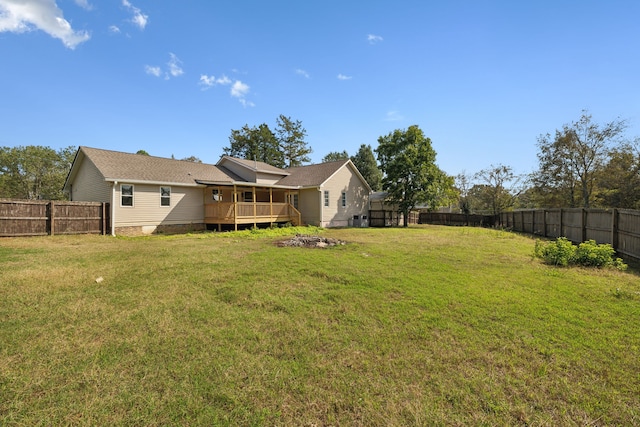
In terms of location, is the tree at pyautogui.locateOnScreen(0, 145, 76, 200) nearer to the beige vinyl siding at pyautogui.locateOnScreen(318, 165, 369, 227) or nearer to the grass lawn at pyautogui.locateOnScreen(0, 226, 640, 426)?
the beige vinyl siding at pyautogui.locateOnScreen(318, 165, 369, 227)

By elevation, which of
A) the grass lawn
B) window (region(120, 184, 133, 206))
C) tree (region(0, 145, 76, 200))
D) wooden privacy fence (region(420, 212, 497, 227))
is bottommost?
the grass lawn

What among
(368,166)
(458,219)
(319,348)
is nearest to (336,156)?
(368,166)

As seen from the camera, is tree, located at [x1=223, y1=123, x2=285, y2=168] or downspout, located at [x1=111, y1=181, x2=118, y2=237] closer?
downspout, located at [x1=111, y1=181, x2=118, y2=237]

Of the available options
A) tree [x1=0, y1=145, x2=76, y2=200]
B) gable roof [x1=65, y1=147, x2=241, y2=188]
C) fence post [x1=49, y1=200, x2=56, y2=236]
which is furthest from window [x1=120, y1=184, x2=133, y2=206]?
tree [x1=0, y1=145, x2=76, y2=200]

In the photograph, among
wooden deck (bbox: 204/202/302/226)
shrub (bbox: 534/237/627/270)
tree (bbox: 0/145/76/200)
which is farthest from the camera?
tree (bbox: 0/145/76/200)

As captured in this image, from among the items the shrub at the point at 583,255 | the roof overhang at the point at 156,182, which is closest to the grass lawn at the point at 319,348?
the shrub at the point at 583,255

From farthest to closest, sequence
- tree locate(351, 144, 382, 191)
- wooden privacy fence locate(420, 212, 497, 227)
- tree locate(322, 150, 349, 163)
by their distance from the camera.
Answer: tree locate(322, 150, 349, 163), tree locate(351, 144, 382, 191), wooden privacy fence locate(420, 212, 497, 227)

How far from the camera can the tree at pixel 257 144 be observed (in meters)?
44.3

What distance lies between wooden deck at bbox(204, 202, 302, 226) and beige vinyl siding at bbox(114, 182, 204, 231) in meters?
0.79

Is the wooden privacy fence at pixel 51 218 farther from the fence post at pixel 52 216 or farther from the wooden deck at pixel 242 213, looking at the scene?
the wooden deck at pixel 242 213

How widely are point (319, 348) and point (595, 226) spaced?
1225 centimetres

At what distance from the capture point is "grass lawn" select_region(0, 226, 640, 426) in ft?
8.00

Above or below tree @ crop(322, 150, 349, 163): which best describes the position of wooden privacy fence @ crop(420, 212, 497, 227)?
below

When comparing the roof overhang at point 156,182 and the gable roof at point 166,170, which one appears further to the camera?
the gable roof at point 166,170
